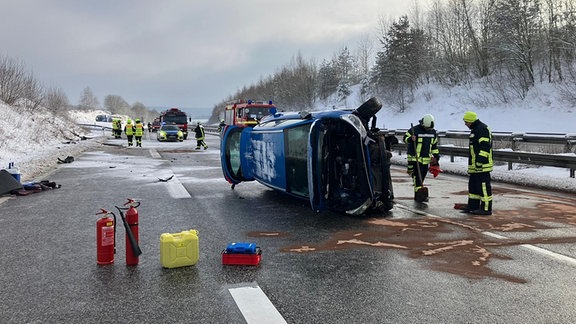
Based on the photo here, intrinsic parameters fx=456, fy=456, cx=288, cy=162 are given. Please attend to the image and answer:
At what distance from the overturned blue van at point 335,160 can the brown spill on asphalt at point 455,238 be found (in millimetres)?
522

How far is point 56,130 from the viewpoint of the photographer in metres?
35.0

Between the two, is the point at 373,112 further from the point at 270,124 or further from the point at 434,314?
the point at 434,314

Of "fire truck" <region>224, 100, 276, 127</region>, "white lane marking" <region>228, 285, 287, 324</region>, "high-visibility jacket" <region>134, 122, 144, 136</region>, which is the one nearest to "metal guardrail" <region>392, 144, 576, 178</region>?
"white lane marking" <region>228, 285, 287, 324</region>

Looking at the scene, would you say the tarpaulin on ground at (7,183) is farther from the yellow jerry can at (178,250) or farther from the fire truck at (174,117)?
the fire truck at (174,117)

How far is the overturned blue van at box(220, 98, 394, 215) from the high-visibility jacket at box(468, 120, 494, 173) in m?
1.69

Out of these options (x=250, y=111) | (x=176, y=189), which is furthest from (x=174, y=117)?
(x=176, y=189)

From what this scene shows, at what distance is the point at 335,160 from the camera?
24.5 ft

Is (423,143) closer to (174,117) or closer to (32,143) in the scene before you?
(32,143)

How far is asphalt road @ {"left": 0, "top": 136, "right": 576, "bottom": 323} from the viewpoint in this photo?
374cm

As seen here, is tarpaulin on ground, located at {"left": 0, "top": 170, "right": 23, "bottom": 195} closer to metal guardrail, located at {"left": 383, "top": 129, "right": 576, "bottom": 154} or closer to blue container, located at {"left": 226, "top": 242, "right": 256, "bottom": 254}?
blue container, located at {"left": 226, "top": 242, "right": 256, "bottom": 254}

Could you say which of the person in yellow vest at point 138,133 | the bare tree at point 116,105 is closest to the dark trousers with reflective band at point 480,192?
the person in yellow vest at point 138,133

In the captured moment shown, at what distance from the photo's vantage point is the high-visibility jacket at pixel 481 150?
786cm

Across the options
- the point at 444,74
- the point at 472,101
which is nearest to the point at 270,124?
the point at 472,101

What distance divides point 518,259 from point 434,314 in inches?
80.7
